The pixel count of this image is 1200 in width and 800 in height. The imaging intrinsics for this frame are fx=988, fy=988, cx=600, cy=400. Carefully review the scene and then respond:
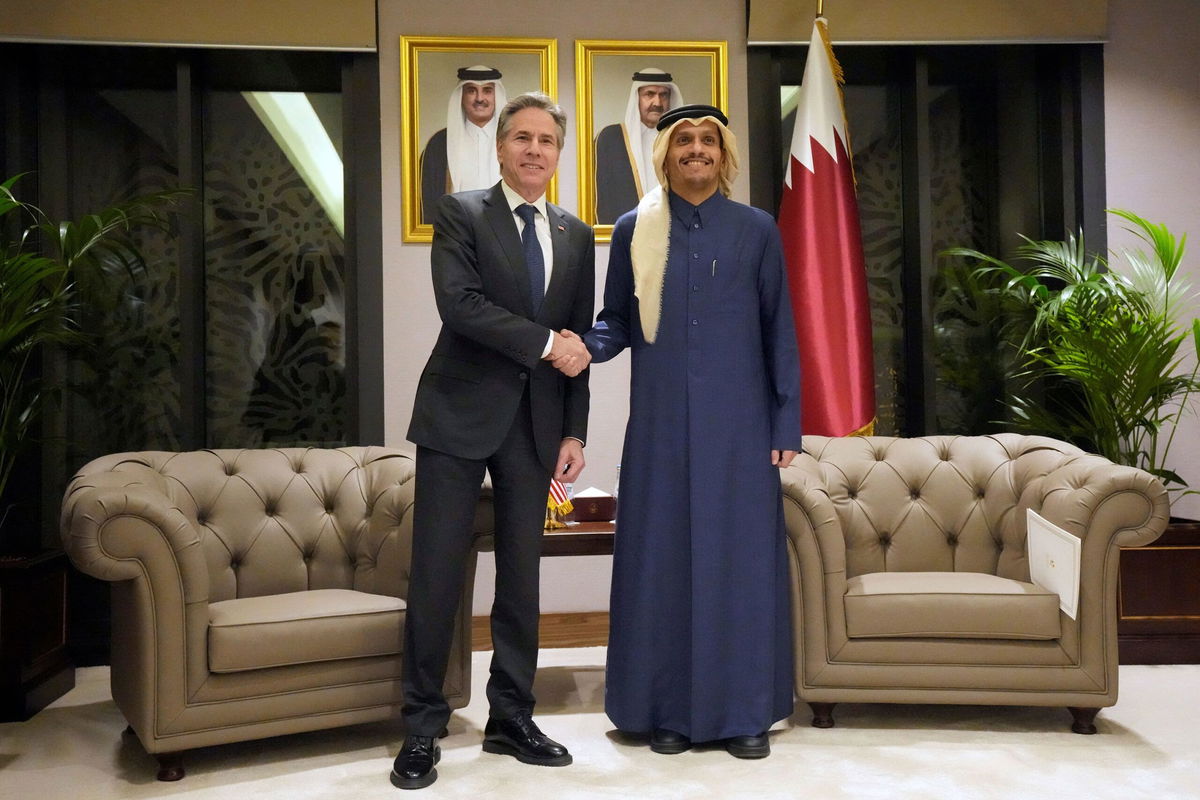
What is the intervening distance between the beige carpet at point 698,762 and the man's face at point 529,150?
5.08 ft

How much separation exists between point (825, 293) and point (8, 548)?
3.45 m

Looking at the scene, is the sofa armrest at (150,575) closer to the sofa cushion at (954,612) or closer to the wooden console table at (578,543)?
the wooden console table at (578,543)

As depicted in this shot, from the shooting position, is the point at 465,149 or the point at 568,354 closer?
the point at 568,354

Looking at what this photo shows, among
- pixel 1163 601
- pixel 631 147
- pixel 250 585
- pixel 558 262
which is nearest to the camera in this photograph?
pixel 558 262

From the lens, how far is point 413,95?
4.34 meters

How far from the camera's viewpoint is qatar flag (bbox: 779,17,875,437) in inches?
160

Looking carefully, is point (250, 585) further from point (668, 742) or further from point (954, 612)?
point (954, 612)

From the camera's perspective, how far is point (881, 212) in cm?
475

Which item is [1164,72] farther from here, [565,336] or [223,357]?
[223,357]

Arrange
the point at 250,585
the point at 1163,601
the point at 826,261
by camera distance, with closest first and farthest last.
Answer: the point at 250,585, the point at 1163,601, the point at 826,261

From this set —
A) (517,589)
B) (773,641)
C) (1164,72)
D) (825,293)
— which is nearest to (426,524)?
(517,589)

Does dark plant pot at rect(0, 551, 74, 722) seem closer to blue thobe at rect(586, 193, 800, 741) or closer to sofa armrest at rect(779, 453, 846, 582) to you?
blue thobe at rect(586, 193, 800, 741)

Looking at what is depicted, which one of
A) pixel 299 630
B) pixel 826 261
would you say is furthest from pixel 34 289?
pixel 826 261

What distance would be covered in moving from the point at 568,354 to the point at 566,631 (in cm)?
196
